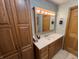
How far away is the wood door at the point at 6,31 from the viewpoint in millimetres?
781

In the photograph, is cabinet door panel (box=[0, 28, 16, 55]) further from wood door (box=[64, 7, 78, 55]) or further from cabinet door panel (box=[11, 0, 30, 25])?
wood door (box=[64, 7, 78, 55])

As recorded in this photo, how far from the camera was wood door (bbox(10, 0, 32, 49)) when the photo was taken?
0.92 metres

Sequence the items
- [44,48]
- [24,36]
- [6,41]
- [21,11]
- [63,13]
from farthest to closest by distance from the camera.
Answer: [63,13] → [44,48] → [24,36] → [21,11] → [6,41]

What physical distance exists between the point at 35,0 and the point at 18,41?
1433mm

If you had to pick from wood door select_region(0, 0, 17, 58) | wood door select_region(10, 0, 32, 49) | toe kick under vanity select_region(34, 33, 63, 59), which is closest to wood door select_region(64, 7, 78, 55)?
toe kick under vanity select_region(34, 33, 63, 59)

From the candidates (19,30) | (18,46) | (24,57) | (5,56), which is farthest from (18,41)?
(24,57)

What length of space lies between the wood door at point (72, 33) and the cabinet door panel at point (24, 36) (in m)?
1.97

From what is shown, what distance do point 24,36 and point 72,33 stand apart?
2110 millimetres

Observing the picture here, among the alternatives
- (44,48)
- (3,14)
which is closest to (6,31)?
(3,14)

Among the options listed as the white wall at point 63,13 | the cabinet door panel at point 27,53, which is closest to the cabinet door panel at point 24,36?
the cabinet door panel at point 27,53

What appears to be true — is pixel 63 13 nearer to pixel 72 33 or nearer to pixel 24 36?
pixel 72 33

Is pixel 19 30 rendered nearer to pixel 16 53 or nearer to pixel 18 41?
pixel 18 41

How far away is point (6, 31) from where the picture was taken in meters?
0.86

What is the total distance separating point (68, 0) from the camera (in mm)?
2064
